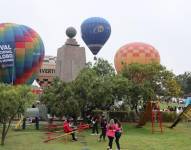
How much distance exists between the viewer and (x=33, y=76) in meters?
66.0

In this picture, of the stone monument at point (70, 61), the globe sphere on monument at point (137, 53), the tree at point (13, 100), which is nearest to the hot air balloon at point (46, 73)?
the globe sphere on monument at point (137, 53)

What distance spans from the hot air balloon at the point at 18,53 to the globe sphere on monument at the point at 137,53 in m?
12.4

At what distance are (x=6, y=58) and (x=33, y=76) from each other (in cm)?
626

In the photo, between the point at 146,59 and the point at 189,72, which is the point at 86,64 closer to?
the point at 146,59

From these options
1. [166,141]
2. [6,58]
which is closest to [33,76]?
[6,58]

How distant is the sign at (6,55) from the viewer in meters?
60.2

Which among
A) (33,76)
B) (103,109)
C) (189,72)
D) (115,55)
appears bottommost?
(103,109)

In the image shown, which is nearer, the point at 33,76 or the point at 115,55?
the point at 33,76

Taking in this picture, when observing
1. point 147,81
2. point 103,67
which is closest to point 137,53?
point 103,67

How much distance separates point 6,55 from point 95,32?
17.4m

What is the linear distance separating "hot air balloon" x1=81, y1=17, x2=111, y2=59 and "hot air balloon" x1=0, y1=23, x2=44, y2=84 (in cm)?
1086

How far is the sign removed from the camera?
6019 centimetres

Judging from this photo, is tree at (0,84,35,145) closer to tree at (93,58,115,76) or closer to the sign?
tree at (93,58,115,76)

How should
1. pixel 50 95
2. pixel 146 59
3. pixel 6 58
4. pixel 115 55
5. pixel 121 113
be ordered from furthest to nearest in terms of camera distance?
pixel 115 55 → pixel 146 59 → pixel 6 58 → pixel 121 113 → pixel 50 95
